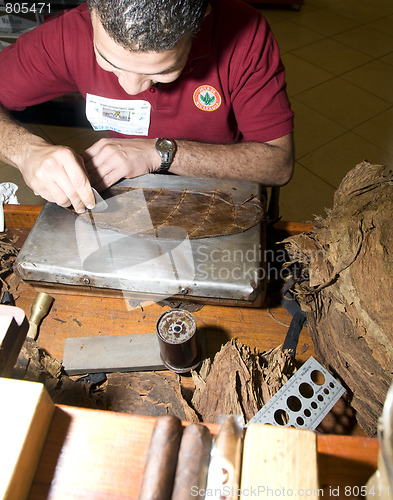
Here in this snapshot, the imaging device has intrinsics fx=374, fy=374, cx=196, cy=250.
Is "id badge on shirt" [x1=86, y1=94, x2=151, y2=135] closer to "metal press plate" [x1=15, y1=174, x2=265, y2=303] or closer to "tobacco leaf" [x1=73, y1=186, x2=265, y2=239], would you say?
"tobacco leaf" [x1=73, y1=186, x2=265, y2=239]

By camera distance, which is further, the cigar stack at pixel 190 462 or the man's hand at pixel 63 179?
the man's hand at pixel 63 179

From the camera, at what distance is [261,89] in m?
1.33

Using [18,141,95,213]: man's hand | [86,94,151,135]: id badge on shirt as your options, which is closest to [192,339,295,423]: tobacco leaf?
[18,141,95,213]: man's hand

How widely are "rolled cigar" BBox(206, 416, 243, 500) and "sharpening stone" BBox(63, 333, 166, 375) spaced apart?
563 millimetres

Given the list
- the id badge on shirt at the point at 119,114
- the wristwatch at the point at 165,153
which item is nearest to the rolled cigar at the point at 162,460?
the wristwatch at the point at 165,153

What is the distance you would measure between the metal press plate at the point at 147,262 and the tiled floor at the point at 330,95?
1484 mm

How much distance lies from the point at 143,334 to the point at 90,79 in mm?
985

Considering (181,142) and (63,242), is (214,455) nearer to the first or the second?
(63,242)

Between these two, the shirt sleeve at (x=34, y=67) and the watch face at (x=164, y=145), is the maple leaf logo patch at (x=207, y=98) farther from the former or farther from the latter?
the shirt sleeve at (x=34, y=67)

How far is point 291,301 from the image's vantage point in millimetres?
1143

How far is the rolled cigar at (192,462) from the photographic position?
1.36 ft

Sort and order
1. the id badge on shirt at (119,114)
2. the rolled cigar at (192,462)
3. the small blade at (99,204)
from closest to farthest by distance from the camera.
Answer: the rolled cigar at (192,462)
the small blade at (99,204)
the id badge on shirt at (119,114)

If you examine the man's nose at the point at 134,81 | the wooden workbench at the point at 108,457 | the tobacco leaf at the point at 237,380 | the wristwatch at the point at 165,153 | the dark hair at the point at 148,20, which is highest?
the dark hair at the point at 148,20

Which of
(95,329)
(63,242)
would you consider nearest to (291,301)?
(95,329)
